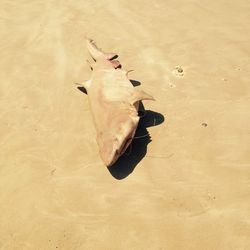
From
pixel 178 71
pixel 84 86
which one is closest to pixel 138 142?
pixel 84 86

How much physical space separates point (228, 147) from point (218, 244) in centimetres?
130

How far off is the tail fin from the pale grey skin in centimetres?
34

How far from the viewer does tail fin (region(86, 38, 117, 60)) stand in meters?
6.30

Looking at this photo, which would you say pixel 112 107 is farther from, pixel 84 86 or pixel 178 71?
pixel 178 71

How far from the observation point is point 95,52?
6.51 meters

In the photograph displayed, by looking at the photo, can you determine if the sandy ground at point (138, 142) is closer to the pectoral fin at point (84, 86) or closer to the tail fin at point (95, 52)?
the pectoral fin at point (84, 86)

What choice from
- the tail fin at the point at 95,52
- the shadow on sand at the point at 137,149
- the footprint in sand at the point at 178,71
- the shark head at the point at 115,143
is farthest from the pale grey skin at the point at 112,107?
the footprint in sand at the point at 178,71

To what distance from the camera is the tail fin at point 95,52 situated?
6.30 meters

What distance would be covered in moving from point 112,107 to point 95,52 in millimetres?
2009

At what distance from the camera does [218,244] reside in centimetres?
356

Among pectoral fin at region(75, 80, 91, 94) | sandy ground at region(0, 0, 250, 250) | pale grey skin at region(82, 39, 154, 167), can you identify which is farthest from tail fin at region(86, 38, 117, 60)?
pectoral fin at region(75, 80, 91, 94)

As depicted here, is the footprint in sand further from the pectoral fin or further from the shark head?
the shark head

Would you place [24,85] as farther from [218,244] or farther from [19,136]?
[218,244]

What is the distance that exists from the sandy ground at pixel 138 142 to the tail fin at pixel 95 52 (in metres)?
0.19
